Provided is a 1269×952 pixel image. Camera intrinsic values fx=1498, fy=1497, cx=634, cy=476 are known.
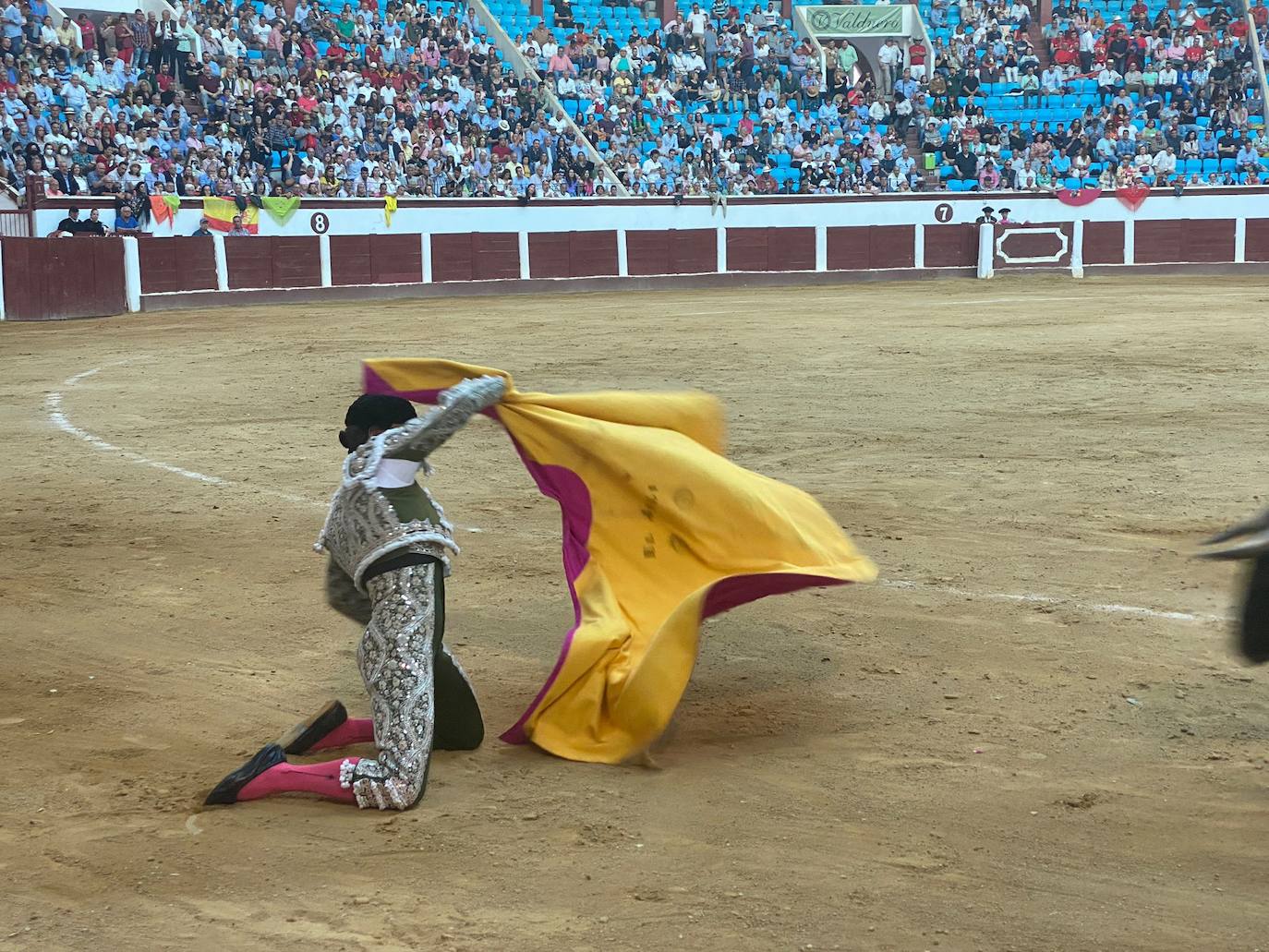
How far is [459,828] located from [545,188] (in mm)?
19439

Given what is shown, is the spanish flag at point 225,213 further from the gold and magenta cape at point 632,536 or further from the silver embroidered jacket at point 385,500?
the silver embroidered jacket at point 385,500

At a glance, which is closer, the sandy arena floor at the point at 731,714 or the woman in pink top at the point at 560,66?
the sandy arena floor at the point at 731,714

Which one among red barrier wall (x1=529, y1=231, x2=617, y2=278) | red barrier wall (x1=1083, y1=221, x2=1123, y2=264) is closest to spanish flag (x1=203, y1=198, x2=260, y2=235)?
red barrier wall (x1=529, y1=231, x2=617, y2=278)

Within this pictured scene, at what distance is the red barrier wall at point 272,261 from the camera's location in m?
18.9

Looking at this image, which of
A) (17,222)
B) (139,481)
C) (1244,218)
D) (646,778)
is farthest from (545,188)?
(646,778)

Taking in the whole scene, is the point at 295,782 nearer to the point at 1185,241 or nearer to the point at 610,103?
the point at 610,103

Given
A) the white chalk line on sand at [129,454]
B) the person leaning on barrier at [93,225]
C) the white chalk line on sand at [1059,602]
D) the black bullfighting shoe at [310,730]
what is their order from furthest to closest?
the person leaning on barrier at [93,225], the white chalk line on sand at [129,454], the white chalk line on sand at [1059,602], the black bullfighting shoe at [310,730]

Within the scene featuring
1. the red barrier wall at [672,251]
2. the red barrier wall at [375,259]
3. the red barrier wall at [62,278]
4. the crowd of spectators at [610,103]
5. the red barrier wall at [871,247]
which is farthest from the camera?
the red barrier wall at [871,247]

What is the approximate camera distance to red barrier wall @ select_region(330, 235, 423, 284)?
65.0ft

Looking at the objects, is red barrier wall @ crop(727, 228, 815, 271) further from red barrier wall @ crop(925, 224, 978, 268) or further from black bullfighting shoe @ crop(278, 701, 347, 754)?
black bullfighting shoe @ crop(278, 701, 347, 754)

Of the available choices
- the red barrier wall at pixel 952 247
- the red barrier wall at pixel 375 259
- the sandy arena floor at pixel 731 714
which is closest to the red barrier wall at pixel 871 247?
the red barrier wall at pixel 952 247

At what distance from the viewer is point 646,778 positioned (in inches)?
138

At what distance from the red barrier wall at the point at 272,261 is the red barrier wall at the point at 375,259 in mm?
281

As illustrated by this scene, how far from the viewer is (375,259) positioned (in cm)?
2008
